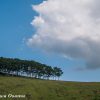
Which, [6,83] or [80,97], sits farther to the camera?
[6,83]

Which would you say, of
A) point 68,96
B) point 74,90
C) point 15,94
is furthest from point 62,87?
point 15,94

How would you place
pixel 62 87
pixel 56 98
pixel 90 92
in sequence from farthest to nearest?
pixel 62 87 < pixel 90 92 < pixel 56 98

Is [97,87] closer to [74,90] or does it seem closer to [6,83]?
[74,90]

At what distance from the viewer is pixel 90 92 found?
6142 inches

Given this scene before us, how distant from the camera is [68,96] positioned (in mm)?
147500

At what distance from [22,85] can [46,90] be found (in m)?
14.5

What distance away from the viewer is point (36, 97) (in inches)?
5664

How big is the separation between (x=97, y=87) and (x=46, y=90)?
28.6m

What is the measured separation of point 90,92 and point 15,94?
37.1 metres

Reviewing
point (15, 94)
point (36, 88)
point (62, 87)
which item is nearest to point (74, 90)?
point (62, 87)

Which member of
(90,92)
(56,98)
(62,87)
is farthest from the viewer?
(62,87)

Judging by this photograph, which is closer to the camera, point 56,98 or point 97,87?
point 56,98

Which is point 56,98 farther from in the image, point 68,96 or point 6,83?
point 6,83

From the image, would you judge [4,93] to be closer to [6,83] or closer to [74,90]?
[6,83]
